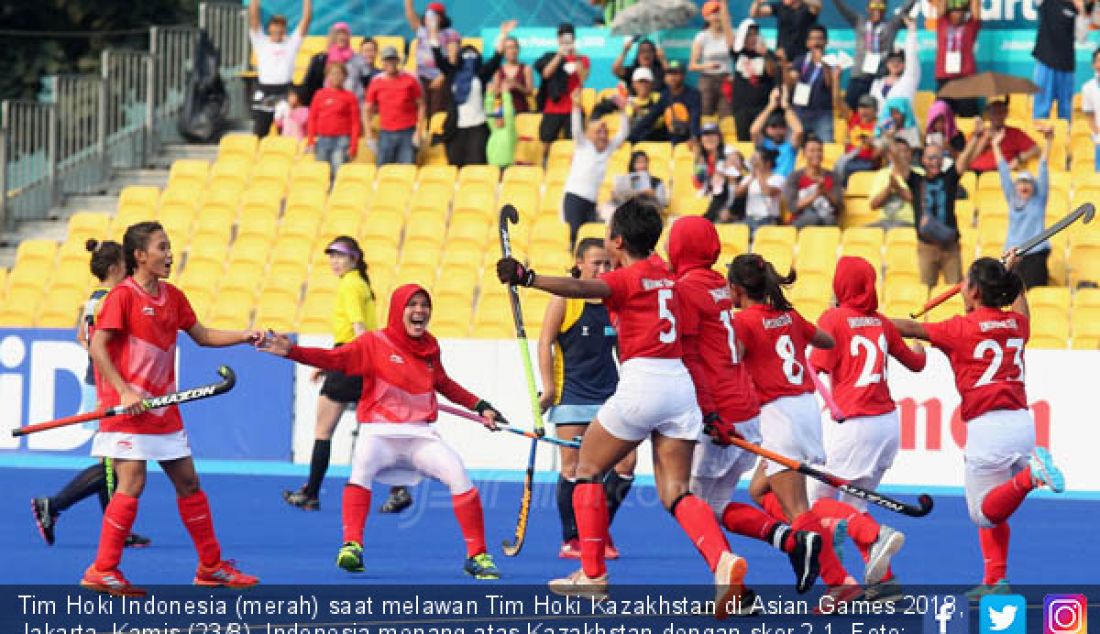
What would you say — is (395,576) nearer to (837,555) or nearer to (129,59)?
(837,555)

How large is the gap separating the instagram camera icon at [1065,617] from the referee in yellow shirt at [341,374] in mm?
6457

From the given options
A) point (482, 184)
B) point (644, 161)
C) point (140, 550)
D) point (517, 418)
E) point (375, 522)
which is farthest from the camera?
point (482, 184)

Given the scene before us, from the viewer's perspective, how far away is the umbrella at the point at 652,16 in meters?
24.5

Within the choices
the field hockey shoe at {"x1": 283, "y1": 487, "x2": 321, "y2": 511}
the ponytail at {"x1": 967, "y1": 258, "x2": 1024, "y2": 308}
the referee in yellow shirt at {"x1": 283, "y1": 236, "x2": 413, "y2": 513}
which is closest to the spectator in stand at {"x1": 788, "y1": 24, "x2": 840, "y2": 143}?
the referee in yellow shirt at {"x1": 283, "y1": 236, "x2": 413, "y2": 513}

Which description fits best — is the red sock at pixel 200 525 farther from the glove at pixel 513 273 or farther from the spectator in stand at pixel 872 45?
the spectator in stand at pixel 872 45

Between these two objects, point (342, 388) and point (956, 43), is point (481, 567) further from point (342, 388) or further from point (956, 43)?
point (956, 43)

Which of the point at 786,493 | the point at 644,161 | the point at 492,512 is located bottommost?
the point at 492,512

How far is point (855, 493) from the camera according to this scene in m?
11.1

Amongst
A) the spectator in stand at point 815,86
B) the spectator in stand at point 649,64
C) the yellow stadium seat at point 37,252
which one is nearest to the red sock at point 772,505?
the spectator in stand at point 815,86

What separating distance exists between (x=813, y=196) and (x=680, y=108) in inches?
93.7

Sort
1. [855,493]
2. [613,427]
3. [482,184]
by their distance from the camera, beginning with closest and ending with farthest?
1. [613,427]
2. [855,493]
3. [482,184]

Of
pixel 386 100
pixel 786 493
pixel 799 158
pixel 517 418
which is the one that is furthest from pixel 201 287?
pixel 786 493

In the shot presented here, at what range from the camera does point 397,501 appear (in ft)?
52.3

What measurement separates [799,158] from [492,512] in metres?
7.63
